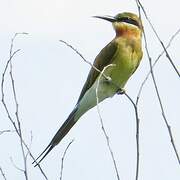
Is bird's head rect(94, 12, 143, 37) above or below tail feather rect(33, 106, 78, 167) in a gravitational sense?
above

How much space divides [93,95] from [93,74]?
9.8 inches

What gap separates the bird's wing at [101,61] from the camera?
18.1 feet

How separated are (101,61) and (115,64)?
0.44 m

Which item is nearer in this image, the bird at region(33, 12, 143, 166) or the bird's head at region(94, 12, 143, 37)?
the bird at region(33, 12, 143, 166)

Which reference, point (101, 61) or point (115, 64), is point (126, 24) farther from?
point (115, 64)

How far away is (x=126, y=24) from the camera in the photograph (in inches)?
220

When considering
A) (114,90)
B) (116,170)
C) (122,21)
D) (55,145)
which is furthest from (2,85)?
(122,21)

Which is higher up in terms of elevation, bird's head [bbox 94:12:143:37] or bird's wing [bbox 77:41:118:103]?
bird's head [bbox 94:12:143:37]

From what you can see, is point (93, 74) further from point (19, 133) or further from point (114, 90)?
point (19, 133)

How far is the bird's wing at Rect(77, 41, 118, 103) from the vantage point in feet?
18.1

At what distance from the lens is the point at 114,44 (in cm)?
553

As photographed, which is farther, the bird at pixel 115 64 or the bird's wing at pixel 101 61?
the bird's wing at pixel 101 61

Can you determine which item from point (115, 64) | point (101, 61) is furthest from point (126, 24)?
point (115, 64)

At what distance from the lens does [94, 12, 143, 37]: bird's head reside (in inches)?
219
